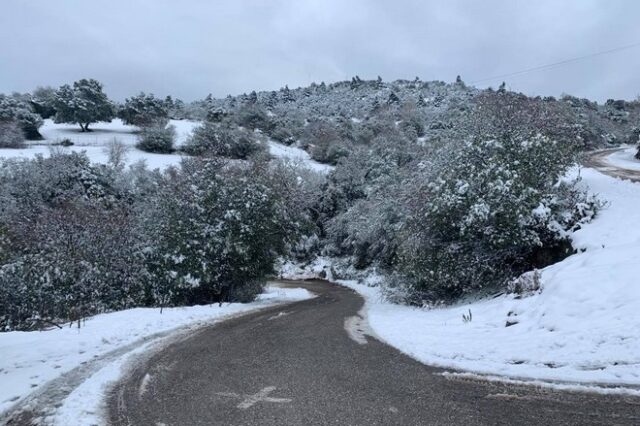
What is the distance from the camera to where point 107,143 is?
4562 centimetres

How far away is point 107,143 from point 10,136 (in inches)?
299

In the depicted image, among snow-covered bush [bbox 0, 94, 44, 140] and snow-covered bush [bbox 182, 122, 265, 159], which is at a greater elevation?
snow-covered bush [bbox 0, 94, 44, 140]

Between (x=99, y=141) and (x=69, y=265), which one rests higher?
(x=99, y=141)

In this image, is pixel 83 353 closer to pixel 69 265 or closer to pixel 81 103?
pixel 69 265

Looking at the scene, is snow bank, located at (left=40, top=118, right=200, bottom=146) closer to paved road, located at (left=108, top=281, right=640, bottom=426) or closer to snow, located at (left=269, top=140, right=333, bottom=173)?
snow, located at (left=269, top=140, right=333, bottom=173)

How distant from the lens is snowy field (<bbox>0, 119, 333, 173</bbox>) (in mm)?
40625

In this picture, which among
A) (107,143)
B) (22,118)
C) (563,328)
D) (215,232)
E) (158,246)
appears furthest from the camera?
(22,118)

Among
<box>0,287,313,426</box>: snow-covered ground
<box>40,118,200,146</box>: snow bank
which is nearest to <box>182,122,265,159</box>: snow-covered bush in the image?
<box>40,118,200,146</box>: snow bank

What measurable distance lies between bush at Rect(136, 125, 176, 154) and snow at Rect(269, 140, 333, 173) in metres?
10.1

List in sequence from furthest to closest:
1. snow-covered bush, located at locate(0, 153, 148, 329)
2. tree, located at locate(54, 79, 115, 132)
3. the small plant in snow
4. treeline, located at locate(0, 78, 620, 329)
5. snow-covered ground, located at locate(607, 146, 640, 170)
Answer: tree, located at locate(54, 79, 115, 132) → snow-covered ground, located at locate(607, 146, 640, 170) → snow-covered bush, located at locate(0, 153, 148, 329) → treeline, located at locate(0, 78, 620, 329) → the small plant in snow

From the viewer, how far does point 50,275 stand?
16.8 meters

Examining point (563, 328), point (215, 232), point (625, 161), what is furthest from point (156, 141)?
point (563, 328)

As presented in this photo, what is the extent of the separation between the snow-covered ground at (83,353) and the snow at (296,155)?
110 ft

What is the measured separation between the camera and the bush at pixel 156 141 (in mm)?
46969
